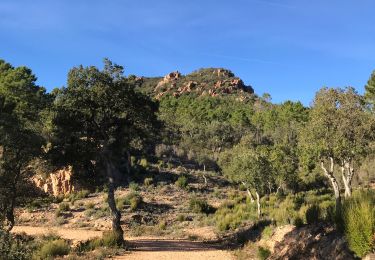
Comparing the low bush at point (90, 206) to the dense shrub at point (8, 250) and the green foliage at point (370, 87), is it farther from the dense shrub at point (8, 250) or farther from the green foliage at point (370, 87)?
the green foliage at point (370, 87)

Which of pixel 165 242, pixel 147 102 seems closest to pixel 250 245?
pixel 165 242

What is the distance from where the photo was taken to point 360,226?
33.7 feet

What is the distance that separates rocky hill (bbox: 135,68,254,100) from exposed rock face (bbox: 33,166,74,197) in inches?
4233

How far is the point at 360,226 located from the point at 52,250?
1082 centimetres

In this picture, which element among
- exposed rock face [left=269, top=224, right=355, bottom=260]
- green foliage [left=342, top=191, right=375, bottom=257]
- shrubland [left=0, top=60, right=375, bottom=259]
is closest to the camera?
green foliage [left=342, top=191, right=375, bottom=257]

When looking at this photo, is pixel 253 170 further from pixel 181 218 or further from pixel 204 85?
pixel 204 85

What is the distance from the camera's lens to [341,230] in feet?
40.3

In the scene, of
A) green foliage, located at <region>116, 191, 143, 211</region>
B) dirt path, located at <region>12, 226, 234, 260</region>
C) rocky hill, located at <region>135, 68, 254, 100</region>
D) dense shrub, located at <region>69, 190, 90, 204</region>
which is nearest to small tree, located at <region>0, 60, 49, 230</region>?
dirt path, located at <region>12, 226, 234, 260</region>

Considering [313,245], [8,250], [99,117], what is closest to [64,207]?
[99,117]

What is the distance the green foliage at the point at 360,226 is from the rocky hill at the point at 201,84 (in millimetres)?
129167

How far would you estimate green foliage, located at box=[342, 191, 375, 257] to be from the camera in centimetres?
995

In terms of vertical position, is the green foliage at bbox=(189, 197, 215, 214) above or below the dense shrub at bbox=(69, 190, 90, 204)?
below

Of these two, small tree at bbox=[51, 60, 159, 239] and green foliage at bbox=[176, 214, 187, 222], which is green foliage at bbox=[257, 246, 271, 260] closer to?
small tree at bbox=[51, 60, 159, 239]

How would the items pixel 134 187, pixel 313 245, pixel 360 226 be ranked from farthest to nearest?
pixel 134 187, pixel 313 245, pixel 360 226
